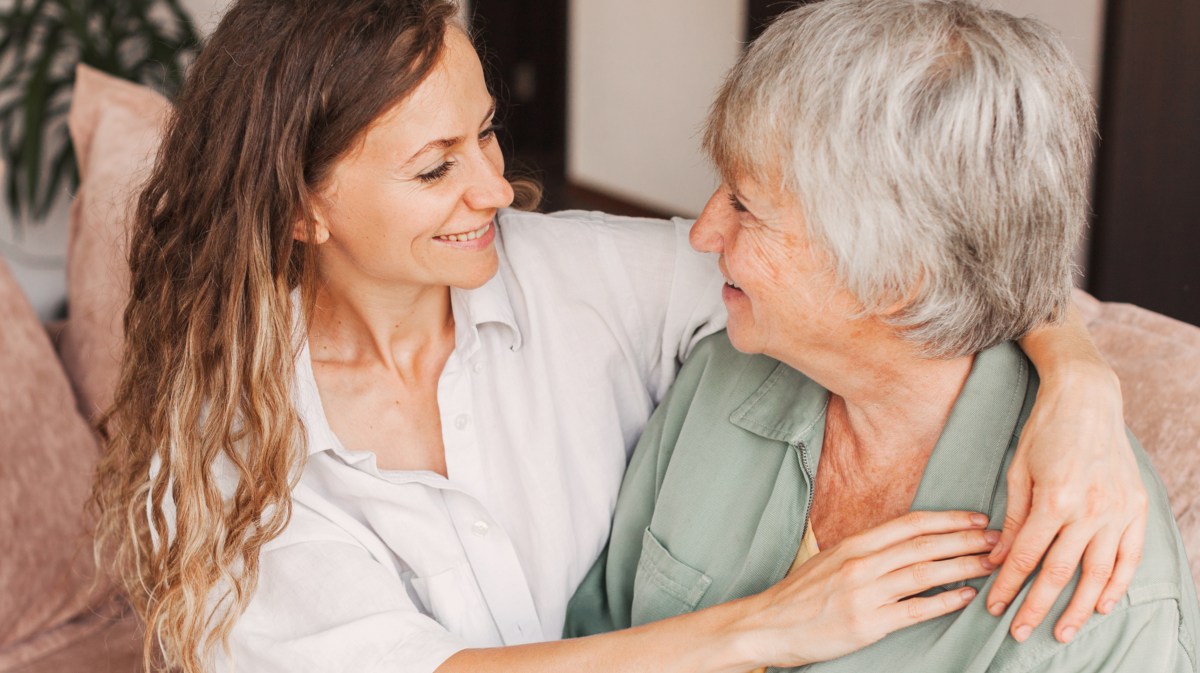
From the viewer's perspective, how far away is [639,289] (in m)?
1.65

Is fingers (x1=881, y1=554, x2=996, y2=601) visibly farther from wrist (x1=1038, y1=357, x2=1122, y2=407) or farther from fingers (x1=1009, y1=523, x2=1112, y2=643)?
wrist (x1=1038, y1=357, x2=1122, y2=407)

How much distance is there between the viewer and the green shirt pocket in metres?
1.47

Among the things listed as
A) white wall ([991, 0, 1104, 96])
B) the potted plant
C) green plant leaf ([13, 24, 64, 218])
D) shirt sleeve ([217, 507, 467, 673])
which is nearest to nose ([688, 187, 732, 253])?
shirt sleeve ([217, 507, 467, 673])

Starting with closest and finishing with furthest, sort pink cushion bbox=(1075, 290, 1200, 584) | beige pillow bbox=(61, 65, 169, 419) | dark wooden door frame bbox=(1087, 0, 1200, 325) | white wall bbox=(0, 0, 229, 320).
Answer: pink cushion bbox=(1075, 290, 1200, 584)
beige pillow bbox=(61, 65, 169, 419)
dark wooden door frame bbox=(1087, 0, 1200, 325)
white wall bbox=(0, 0, 229, 320)

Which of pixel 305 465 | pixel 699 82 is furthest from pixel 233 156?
pixel 699 82

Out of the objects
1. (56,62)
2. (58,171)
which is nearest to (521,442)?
(58,171)

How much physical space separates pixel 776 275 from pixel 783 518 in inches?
12.8

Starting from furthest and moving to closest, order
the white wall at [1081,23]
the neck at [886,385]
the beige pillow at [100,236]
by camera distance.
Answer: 1. the white wall at [1081,23]
2. the beige pillow at [100,236]
3. the neck at [886,385]

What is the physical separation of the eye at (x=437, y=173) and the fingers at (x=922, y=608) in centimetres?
73

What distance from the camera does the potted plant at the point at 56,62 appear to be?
11.1 ft

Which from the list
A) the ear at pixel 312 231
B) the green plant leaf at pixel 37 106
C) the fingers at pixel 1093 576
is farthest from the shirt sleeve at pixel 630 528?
the green plant leaf at pixel 37 106

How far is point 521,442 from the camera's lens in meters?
1.60

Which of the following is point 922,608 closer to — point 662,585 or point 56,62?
point 662,585

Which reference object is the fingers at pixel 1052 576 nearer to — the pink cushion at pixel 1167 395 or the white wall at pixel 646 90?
the pink cushion at pixel 1167 395
